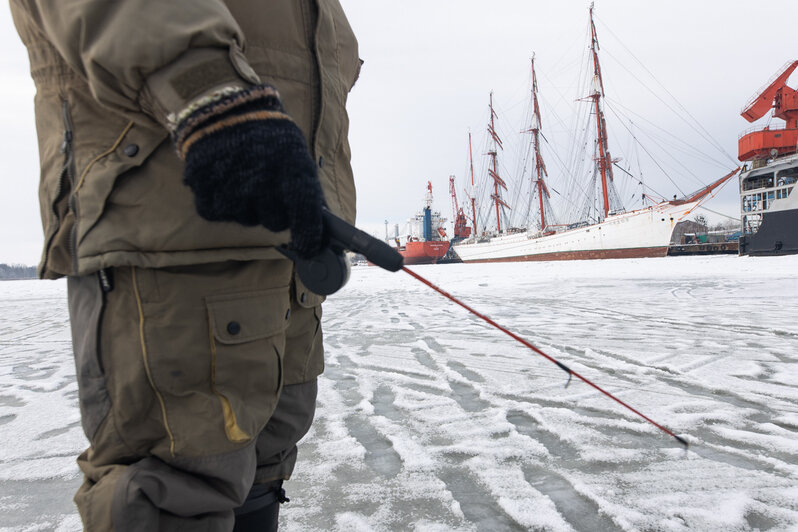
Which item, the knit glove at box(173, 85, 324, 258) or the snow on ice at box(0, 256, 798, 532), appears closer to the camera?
the knit glove at box(173, 85, 324, 258)

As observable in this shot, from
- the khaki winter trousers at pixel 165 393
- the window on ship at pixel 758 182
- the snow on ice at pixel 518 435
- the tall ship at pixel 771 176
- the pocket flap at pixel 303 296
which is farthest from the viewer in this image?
the window on ship at pixel 758 182

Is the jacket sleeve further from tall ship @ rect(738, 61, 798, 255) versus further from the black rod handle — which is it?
tall ship @ rect(738, 61, 798, 255)

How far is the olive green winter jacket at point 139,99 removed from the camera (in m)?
0.78

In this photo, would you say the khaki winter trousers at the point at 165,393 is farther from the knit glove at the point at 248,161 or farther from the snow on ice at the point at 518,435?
the snow on ice at the point at 518,435

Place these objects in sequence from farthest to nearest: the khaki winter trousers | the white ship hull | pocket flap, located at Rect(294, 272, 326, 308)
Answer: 1. the white ship hull
2. pocket flap, located at Rect(294, 272, 326, 308)
3. the khaki winter trousers

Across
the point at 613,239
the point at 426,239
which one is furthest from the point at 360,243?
the point at 426,239

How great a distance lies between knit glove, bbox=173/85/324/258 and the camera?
30.2 inches

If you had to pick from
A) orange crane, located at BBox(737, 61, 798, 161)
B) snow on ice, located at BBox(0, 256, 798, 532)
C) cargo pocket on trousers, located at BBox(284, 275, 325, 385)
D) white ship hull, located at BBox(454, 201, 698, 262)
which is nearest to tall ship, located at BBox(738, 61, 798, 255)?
orange crane, located at BBox(737, 61, 798, 161)

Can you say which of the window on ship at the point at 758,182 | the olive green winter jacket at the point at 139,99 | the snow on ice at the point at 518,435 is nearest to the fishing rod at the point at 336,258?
the olive green winter jacket at the point at 139,99

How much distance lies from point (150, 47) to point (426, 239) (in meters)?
57.0

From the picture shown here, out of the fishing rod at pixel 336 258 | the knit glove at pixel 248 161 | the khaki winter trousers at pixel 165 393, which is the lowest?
the khaki winter trousers at pixel 165 393

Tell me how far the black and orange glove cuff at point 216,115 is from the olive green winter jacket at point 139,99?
0.08 feet

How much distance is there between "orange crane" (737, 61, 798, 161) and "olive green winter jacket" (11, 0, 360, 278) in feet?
90.7

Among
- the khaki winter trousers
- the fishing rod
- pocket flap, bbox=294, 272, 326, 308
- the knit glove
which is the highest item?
the knit glove
